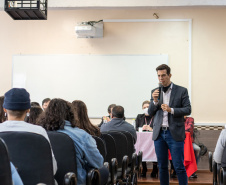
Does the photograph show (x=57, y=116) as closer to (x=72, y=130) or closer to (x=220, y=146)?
(x=72, y=130)

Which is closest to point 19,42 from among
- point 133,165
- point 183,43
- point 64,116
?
point 183,43

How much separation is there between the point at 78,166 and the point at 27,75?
18.5ft

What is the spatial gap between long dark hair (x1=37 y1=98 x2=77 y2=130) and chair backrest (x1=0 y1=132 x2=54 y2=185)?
69 cm

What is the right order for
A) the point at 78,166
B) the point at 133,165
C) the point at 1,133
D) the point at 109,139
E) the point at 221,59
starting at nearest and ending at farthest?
the point at 1,133 < the point at 78,166 < the point at 109,139 < the point at 133,165 < the point at 221,59

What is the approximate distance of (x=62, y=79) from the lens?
817 centimetres

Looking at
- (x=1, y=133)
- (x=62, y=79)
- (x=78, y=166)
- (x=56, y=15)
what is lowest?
(x=78, y=166)

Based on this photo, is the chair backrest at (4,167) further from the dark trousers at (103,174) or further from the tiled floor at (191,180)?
the tiled floor at (191,180)

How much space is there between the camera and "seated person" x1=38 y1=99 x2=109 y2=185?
287 centimetres

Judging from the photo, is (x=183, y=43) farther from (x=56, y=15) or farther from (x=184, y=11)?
(x=56, y=15)

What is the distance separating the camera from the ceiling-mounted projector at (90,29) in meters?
7.80

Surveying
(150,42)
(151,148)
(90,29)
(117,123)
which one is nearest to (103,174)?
(117,123)

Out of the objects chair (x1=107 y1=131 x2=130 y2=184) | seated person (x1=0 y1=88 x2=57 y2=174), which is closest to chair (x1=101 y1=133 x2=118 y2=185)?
chair (x1=107 y1=131 x2=130 y2=184)

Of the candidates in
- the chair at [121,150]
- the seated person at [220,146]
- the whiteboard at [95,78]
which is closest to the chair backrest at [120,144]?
the chair at [121,150]

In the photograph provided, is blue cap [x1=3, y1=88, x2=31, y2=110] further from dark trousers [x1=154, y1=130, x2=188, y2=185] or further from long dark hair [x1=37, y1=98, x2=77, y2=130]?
dark trousers [x1=154, y1=130, x2=188, y2=185]
